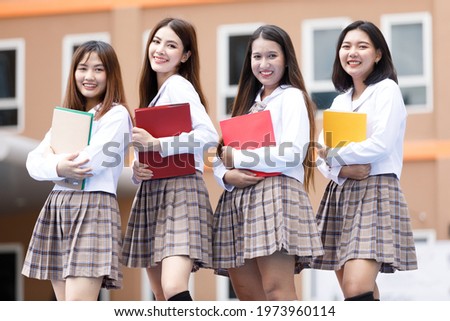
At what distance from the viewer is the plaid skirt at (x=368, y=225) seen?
4406 millimetres

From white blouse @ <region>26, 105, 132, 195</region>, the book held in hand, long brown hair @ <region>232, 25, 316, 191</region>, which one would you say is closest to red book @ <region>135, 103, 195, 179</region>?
white blouse @ <region>26, 105, 132, 195</region>

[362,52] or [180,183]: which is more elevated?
[362,52]

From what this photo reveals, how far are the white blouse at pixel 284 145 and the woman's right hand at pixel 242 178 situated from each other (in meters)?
0.03

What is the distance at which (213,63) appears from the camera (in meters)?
12.6

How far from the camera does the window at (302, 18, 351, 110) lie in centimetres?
1234

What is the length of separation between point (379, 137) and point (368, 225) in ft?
1.19

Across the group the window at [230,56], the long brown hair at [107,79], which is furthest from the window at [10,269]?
the long brown hair at [107,79]

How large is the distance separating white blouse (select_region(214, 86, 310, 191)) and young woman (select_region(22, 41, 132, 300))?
47cm

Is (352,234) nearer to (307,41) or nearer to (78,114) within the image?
(78,114)
